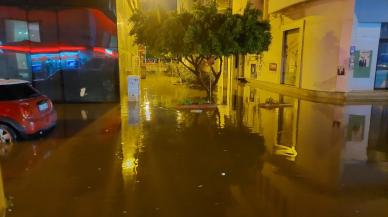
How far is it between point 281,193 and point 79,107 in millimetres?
9676

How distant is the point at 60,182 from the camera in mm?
4918

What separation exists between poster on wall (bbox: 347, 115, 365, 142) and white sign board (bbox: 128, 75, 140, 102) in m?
8.80

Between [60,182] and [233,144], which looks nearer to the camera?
[60,182]

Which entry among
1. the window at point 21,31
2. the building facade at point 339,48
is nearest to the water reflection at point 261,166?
the building facade at point 339,48

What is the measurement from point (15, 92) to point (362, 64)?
16211 millimetres

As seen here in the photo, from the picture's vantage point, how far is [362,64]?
16.0 meters

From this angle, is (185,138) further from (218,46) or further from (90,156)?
(218,46)

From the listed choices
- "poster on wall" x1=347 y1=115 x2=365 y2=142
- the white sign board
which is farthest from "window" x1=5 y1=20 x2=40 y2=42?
"poster on wall" x1=347 y1=115 x2=365 y2=142

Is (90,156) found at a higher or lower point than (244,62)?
lower

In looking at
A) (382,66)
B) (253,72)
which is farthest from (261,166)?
(253,72)

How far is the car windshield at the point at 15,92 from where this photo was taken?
6.62 m

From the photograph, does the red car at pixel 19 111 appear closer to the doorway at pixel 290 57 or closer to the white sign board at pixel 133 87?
the white sign board at pixel 133 87

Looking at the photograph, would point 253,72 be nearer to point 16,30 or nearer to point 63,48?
point 63,48

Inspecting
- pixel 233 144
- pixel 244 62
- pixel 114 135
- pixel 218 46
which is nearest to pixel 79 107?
pixel 114 135
